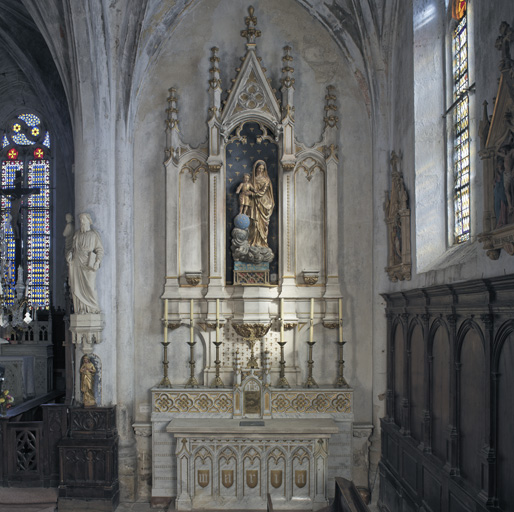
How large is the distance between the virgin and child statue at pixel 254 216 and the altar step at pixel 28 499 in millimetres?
5204

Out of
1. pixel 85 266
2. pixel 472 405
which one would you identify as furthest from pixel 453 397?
pixel 85 266

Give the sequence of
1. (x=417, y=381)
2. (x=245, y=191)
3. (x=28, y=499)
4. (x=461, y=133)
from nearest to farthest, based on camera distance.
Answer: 1. (x=461, y=133)
2. (x=417, y=381)
3. (x=28, y=499)
4. (x=245, y=191)

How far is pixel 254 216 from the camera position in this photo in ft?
37.8

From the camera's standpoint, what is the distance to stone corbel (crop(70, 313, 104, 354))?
1030 centimetres

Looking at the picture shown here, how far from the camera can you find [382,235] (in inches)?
441

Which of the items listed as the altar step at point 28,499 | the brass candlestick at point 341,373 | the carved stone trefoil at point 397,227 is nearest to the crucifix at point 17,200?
the altar step at point 28,499

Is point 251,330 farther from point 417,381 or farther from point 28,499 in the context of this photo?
point 28,499

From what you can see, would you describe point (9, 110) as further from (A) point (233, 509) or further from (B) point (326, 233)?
(A) point (233, 509)

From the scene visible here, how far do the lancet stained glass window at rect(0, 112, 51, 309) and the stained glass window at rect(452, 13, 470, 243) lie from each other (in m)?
11.0

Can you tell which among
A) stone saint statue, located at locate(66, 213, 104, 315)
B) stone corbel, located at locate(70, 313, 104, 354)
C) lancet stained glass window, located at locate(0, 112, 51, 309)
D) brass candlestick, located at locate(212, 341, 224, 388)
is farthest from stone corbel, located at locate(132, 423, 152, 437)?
lancet stained glass window, located at locate(0, 112, 51, 309)

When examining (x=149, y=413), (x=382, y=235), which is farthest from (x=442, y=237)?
(x=149, y=413)

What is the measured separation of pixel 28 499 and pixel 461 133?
351 inches

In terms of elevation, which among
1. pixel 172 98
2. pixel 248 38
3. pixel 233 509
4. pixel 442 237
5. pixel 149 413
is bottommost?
pixel 233 509

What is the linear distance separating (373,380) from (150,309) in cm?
440
